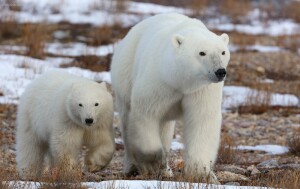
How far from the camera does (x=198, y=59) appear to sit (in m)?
5.70

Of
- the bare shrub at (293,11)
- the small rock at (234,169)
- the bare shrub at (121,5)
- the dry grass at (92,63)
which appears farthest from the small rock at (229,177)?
the bare shrub at (293,11)

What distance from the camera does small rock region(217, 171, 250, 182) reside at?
648cm

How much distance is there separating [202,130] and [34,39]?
8884 mm

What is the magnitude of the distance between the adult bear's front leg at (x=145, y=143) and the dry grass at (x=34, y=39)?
7.55 m

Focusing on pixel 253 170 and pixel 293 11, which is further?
pixel 293 11

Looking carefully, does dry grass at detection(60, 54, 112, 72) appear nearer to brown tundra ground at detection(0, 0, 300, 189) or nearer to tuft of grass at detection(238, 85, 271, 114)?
brown tundra ground at detection(0, 0, 300, 189)

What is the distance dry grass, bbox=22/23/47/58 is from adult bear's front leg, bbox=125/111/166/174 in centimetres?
755

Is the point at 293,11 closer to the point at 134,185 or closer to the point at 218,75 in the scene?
the point at 218,75

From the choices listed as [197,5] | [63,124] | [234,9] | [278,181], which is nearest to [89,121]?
[63,124]

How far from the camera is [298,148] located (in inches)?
341

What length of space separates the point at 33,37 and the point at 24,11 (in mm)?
4681

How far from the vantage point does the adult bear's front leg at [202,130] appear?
605cm

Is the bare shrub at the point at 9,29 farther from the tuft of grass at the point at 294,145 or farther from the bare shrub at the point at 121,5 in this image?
the tuft of grass at the point at 294,145

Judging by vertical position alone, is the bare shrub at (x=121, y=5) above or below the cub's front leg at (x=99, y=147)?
above
